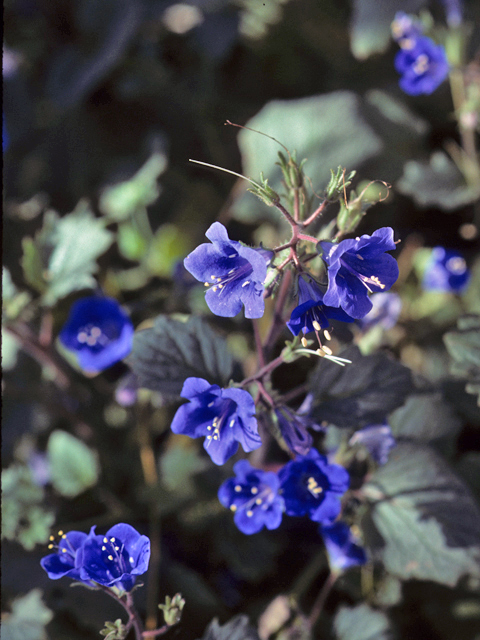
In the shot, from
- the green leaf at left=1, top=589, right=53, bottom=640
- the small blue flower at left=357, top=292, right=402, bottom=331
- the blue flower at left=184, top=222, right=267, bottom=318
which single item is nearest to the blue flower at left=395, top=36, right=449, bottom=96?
the small blue flower at left=357, top=292, right=402, bottom=331

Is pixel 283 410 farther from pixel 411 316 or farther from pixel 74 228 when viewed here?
pixel 411 316

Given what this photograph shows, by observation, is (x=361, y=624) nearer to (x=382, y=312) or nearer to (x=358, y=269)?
(x=382, y=312)

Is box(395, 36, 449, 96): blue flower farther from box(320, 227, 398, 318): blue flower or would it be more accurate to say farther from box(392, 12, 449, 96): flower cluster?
box(320, 227, 398, 318): blue flower

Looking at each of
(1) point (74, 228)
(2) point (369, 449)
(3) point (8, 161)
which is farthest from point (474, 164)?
(3) point (8, 161)

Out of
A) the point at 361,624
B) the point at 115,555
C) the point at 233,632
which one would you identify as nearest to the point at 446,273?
the point at 361,624

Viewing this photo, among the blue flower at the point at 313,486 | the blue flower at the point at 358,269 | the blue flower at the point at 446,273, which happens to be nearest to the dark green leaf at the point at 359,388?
the blue flower at the point at 313,486
